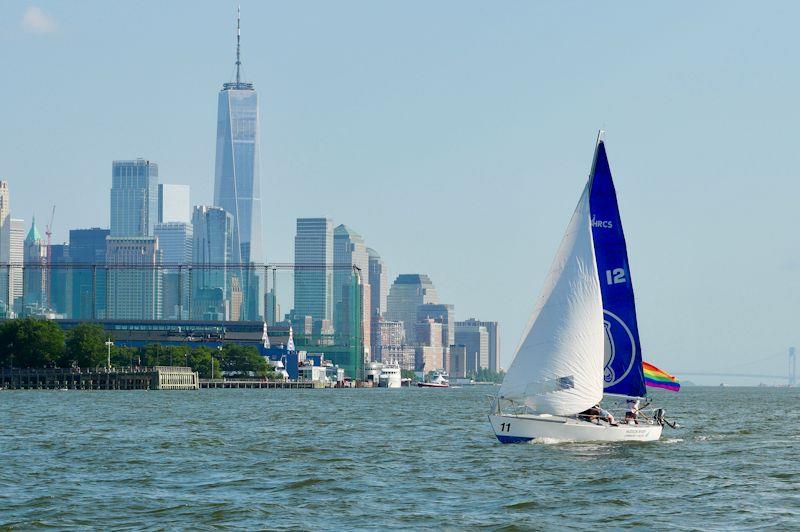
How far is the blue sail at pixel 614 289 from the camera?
54094 millimetres

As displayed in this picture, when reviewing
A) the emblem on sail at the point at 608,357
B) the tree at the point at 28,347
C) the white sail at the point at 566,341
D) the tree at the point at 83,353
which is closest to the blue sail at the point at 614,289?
the emblem on sail at the point at 608,357

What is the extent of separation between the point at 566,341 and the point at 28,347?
147145 mm

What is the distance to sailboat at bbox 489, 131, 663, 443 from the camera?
52219mm

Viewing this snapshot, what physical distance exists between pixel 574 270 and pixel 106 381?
446ft

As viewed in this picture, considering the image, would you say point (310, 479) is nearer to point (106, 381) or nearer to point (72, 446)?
point (72, 446)

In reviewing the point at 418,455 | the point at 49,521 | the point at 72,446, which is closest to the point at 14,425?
the point at 72,446

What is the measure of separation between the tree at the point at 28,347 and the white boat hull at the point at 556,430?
5629 inches

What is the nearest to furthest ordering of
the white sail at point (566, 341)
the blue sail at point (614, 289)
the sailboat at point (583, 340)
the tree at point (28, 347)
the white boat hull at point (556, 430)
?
the white sail at point (566, 341), the sailboat at point (583, 340), the white boat hull at point (556, 430), the blue sail at point (614, 289), the tree at point (28, 347)

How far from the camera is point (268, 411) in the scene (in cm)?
10125

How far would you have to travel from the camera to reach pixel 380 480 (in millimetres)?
44969

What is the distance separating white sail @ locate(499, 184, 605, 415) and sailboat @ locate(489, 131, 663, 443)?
0.12 ft

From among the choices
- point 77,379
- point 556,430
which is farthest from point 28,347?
point 556,430

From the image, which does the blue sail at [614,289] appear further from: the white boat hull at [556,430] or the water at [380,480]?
the water at [380,480]

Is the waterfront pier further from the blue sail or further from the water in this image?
the blue sail
